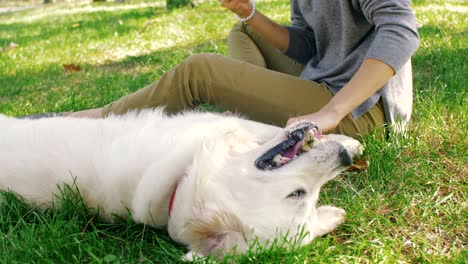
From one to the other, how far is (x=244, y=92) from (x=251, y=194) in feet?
3.55

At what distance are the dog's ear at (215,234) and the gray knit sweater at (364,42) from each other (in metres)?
1.13

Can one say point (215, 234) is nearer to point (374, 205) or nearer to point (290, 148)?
point (290, 148)

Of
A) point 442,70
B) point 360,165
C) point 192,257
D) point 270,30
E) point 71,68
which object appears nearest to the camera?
point 192,257

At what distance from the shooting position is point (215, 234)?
1.88m

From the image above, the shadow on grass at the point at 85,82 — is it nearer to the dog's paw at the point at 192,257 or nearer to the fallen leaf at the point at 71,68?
the fallen leaf at the point at 71,68

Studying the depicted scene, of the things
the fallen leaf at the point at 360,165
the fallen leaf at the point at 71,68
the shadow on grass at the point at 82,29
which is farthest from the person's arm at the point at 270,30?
the shadow on grass at the point at 82,29

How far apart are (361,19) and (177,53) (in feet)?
10.2

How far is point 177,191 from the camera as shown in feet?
6.52

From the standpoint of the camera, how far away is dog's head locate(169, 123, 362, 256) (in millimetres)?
1857

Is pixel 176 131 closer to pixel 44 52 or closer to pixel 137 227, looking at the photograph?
pixel 137 227

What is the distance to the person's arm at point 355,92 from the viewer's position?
2.43m

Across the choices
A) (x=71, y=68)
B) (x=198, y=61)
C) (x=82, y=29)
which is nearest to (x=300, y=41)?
(x=198, y=61)

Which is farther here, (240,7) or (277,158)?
(240,7)

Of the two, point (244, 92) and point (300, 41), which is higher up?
point (300, 41)
